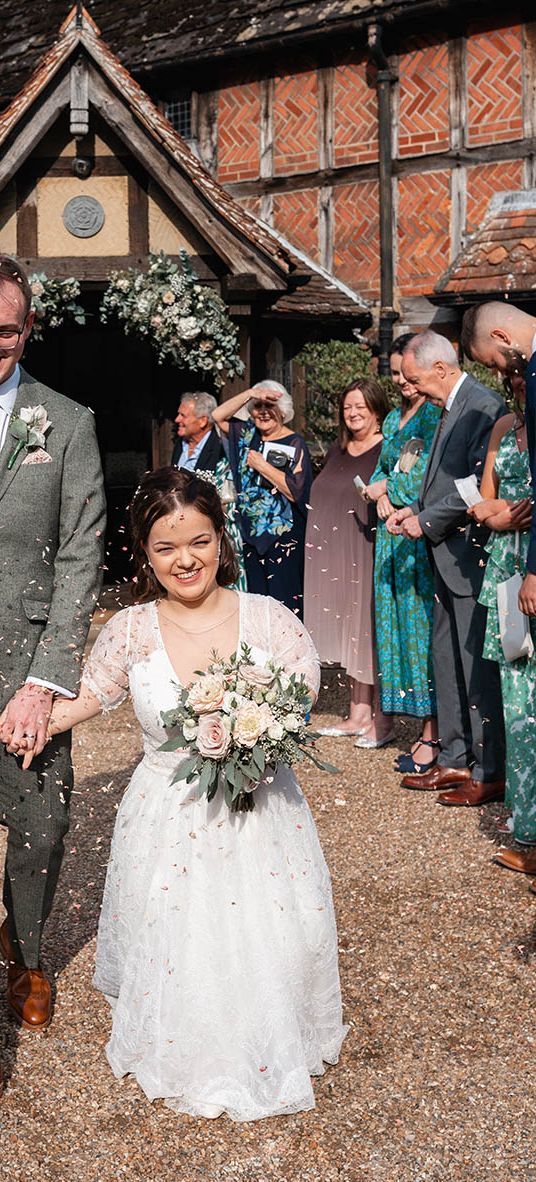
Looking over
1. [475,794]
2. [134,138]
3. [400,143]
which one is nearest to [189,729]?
[475,794]

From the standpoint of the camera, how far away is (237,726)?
3.16 metres

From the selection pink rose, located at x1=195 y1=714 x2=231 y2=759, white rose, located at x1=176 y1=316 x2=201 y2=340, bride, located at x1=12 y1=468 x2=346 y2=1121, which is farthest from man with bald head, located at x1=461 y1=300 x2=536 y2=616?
white rose, located at x1=176 y1=316 x2=201 y2=340

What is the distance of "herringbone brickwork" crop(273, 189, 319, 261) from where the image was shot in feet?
47.8

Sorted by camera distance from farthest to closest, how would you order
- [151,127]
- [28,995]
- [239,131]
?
[239,131] → [151,127] → [28,995]

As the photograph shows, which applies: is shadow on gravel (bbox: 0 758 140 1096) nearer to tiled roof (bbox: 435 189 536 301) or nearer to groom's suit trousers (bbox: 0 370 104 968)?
groom's suit trousers (bbox: 0 370 104 968)

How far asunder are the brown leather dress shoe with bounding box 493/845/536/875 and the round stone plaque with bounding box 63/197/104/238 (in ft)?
22.8

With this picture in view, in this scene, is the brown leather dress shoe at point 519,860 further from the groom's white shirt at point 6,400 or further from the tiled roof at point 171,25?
the tiled roof at point 171,25

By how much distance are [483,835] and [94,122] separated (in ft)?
23.5

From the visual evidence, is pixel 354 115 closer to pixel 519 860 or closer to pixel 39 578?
pixel 519 860

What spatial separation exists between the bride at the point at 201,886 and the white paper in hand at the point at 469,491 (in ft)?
6.94

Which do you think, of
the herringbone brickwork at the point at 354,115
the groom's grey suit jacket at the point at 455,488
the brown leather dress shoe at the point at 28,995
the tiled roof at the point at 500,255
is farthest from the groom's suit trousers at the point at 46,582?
the herringbone brickwork at the point at 354,115

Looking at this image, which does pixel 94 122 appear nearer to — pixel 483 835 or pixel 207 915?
pixel 483 835

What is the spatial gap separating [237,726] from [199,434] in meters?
5.21

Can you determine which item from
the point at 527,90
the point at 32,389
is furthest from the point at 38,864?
the point at 527,90
